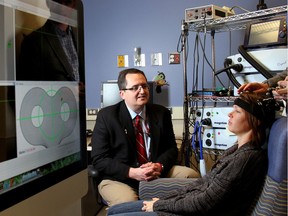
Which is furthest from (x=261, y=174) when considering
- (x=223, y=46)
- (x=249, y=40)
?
(x=223, y=46)

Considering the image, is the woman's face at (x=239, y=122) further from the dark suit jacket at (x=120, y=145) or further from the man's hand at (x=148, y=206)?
the dark suit jacket at (x=120, y=145)

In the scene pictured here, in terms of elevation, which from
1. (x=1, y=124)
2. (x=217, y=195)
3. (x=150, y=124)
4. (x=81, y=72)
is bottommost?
(x=217, y=195)

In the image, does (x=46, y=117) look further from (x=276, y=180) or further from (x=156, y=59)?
(x=156, y=59)

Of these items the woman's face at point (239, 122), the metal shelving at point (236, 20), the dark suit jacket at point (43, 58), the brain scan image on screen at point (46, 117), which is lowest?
the woman's face at point (239, 122)

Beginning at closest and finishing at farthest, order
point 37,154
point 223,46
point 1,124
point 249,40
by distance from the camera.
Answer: point 1,124, point 37,154, point 249,40, point 223,46

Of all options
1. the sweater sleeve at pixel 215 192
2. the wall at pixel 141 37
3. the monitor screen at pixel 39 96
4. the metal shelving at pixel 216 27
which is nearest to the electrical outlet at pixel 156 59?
the wall at pixel 141 37

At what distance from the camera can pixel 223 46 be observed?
3.17m

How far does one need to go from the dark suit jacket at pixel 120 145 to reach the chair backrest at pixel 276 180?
3.00ft

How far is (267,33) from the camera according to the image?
2299 mm

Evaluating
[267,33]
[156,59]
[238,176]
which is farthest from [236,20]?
[238,176]

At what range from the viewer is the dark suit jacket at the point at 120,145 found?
2.00m

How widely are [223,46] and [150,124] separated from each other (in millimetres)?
1457

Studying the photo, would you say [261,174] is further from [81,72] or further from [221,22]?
[221,22]

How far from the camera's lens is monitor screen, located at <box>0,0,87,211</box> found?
604mm
